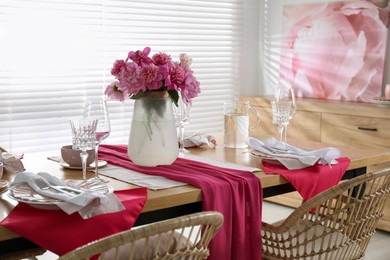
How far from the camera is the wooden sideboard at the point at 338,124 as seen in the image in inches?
149

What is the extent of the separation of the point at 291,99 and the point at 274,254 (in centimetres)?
76

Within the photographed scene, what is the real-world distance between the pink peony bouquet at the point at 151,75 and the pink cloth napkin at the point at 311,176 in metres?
0.44

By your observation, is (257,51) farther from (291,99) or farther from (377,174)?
(377,174)

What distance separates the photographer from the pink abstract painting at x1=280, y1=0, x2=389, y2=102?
13.8 feet

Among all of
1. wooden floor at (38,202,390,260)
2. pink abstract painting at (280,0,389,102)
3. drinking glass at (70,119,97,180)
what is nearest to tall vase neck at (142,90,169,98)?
drinking glass at (70,119,97,180)

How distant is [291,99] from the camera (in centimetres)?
256

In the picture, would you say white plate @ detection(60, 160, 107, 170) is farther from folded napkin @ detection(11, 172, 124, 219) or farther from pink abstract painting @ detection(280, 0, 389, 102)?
pink abstract painting @ detection(280, 0, 389, 102)

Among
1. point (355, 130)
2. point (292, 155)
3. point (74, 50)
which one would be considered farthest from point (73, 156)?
point (355, 130)

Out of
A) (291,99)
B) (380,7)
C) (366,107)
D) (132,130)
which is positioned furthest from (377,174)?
(380,7)

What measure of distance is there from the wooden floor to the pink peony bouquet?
173cm

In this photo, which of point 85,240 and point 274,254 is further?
point 274,254

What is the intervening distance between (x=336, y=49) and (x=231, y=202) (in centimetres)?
287

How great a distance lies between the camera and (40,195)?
1.66 metres

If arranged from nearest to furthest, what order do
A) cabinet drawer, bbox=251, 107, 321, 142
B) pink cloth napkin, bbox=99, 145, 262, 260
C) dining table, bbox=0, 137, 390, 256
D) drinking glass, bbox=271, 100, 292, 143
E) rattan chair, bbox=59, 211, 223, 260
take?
rattan chair, bbox=59, 211, 223, 260
dining table, bbox=0, 137, 390, 256
pink cloth napkin, bbox=99, 145, 262, 260
drinking glass, bbox=271, 100, 292, 143
cabinet drawer, bbox=251, 107, 321, 142
